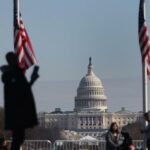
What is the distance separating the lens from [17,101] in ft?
47.2

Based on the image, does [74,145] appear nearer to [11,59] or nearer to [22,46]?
[22,46]

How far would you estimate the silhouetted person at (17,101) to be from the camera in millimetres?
14320

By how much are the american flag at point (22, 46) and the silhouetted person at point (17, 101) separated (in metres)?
9.49

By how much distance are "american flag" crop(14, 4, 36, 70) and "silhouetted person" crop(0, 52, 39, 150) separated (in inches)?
373

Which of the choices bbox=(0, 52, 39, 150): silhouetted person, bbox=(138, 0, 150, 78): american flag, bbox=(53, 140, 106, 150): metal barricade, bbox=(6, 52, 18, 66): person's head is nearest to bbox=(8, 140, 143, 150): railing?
bbox=(53, 140, 106, 150): metal barricade

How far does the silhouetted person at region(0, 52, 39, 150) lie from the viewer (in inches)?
564

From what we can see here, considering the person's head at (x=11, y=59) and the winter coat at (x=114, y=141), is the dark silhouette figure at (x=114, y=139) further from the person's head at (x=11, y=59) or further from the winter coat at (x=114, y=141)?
the person's head at (x=11, y=59)

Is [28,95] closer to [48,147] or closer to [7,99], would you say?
[7,99]

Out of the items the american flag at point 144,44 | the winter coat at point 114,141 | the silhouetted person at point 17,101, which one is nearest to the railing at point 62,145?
the american flag at point 144,44

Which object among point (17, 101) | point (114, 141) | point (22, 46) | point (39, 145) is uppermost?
point (22, 46)

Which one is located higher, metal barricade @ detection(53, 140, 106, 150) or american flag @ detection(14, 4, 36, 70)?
american flag @ detection(14, 4, 36, 70)

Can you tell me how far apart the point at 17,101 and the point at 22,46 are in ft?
35.0

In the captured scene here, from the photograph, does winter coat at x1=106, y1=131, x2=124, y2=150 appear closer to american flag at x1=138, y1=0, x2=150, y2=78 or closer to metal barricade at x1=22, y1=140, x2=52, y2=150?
american flag at x1=138, y1=0, x2=150, y2=78

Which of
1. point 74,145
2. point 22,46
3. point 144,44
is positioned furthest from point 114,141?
point 74,145
